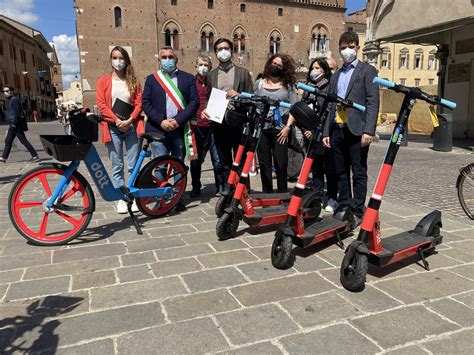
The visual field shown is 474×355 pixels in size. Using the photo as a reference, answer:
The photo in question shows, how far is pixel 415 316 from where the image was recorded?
8.63ft

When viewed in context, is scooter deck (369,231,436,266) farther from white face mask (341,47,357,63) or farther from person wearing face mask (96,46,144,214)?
person wearing face mask (96,46,144,214)

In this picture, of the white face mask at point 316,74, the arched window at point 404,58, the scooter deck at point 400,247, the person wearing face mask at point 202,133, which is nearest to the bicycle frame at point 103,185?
the person wearing face mask at point 202,133

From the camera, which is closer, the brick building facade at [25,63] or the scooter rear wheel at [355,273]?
the scooter rear wheel at [355,273]

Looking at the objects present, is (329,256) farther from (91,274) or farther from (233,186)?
(91,274)

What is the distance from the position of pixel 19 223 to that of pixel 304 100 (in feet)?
9.93

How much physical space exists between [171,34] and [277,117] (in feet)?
130

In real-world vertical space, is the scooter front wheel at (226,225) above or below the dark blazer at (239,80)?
below

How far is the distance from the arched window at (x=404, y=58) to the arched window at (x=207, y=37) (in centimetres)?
2367

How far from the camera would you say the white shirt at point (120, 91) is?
16.0ft

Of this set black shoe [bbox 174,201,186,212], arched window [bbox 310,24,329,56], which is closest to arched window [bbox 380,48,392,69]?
arched window [bbox 310,24,329,56]

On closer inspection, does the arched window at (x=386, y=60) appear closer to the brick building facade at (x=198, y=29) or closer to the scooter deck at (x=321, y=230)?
the brick building facade at (x=198, y=29)

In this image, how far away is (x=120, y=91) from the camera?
16.1 ft

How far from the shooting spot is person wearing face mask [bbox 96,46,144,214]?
4.81m

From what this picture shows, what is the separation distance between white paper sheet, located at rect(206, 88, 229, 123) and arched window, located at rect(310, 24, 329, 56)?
149ft
